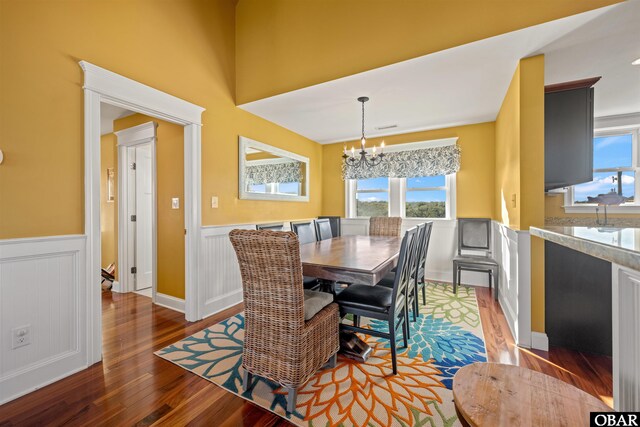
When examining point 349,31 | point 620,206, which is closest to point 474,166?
point 620,206

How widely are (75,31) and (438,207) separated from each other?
4541 mm

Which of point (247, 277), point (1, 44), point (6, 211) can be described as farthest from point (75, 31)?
point (247, 277)

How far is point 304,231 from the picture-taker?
321 centimetres

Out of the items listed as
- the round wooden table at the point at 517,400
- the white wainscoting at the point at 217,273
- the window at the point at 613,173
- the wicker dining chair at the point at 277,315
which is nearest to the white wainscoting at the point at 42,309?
the white wainscoting at the point at 217,273

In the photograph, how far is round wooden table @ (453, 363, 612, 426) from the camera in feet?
2.34

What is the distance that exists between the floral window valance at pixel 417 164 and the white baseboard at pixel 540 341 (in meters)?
2.46

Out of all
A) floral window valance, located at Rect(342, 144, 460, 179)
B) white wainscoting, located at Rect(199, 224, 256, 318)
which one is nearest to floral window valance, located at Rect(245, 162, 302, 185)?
white wainscoting, located at Rect(199, 224, 256, 318)

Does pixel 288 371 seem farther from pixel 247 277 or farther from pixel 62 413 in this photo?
pixel 62 413

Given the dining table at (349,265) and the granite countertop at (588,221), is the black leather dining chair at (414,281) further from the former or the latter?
the granite countertop at (588,221)

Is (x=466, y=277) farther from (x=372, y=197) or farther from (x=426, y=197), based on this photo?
(x=372, y=197)

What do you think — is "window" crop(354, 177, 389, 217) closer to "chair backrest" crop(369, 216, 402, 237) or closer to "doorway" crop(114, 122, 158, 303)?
"chair backrest" crop(369, 216, 402, 237)

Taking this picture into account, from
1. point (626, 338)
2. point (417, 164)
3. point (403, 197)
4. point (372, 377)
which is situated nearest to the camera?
point (626, 338)

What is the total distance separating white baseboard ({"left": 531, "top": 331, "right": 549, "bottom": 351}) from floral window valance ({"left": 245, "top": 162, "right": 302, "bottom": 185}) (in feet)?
10.8

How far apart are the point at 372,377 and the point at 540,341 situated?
4.89 feet
